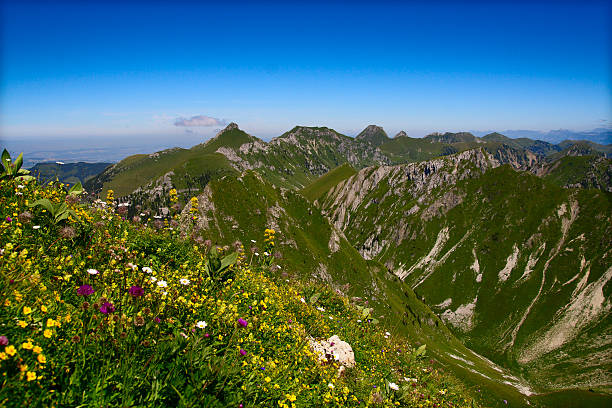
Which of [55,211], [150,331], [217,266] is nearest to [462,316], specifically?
[217,266]

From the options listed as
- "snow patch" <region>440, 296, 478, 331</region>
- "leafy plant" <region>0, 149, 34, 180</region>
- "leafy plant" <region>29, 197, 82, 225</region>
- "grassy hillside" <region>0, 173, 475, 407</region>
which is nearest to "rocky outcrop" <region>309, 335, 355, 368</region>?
"grassy hillside" <region>0, 173, 475, 407</region>

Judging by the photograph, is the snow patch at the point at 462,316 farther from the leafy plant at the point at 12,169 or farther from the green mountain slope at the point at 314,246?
the leafy plant at the point at 12,169

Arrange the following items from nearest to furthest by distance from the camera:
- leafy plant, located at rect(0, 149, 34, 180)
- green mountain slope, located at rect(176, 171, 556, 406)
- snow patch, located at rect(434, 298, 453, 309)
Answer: leafy plant, located at rect(0, 149, 34, 180), green mountain slope, located at rect(176, 171, 556, 406), snow patch, located at rect(434, 298, 453, 309)

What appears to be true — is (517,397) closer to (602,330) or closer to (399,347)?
(602,330)

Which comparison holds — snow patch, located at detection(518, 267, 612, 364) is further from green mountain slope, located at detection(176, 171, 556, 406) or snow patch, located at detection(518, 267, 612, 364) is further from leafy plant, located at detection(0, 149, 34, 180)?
leafy plant, located at detection(0, 149, 34, 180)

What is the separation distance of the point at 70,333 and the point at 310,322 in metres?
7.34

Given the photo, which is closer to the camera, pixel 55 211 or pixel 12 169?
pixel 55 211

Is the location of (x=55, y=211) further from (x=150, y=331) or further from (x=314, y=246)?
(x=314, y=246)

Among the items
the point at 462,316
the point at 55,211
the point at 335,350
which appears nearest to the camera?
the point at 55,211

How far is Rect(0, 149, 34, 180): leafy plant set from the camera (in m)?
8.43

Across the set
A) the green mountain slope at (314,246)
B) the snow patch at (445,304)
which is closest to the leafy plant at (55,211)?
the green mountain slope at (314,246)

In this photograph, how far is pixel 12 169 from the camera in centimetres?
859

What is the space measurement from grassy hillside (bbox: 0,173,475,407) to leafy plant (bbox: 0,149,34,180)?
12.7 inches

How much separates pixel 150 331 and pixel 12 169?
307 inches
